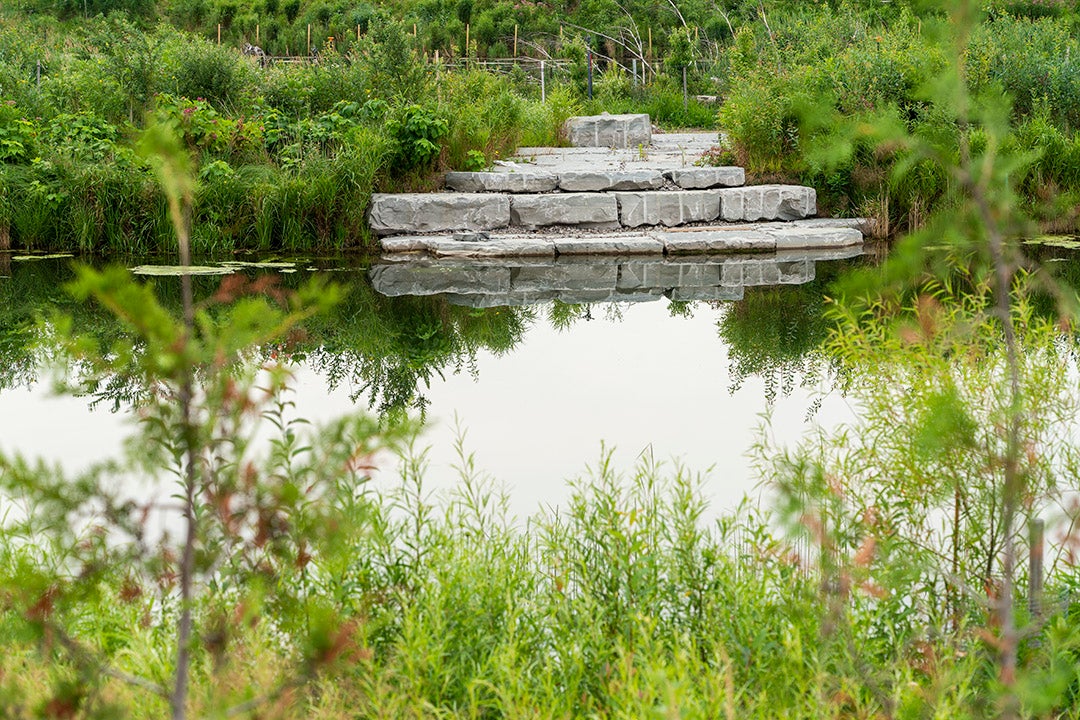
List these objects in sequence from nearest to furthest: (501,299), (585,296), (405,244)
Answer: (501,299), (585,296), (405,244)

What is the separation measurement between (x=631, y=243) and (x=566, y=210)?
935 mm

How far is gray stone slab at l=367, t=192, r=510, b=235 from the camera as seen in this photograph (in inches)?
456

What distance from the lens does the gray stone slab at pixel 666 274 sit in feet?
32.1

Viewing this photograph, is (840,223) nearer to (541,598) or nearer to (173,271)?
(173,271)

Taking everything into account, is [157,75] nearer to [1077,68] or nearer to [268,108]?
[268,108]

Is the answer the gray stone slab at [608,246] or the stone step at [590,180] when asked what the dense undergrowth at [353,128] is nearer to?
the stone step at [590,180]

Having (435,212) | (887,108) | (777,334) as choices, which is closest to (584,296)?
(777,334)

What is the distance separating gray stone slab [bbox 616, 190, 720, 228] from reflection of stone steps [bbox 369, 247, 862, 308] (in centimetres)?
92

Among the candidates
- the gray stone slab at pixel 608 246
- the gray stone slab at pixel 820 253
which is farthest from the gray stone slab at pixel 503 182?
the gray stone slab at pixel 820 253

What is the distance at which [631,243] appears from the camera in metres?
11.4

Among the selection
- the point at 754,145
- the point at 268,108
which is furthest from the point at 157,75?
the point at 754,145

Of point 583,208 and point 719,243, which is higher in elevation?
point 583,208

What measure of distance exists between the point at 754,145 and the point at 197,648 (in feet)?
35.4

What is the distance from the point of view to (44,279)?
9.39m
